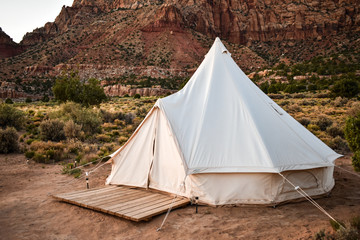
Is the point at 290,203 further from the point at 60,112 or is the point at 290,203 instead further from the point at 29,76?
the point at 29,76

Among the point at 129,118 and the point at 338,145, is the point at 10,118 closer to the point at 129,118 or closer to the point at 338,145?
the point at 129,118

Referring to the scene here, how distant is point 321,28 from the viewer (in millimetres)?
98312

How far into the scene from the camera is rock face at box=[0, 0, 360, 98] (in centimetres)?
7919

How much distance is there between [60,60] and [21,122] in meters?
74.6

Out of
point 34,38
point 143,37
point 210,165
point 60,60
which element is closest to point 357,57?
point 143,37

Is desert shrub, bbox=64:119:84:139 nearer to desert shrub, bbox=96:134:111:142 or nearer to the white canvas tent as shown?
desert shrub, bbox=96:134:111:142

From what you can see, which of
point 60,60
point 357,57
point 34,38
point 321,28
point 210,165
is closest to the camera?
point 210,165

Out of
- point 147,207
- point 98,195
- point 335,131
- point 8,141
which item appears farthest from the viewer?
point 335,131

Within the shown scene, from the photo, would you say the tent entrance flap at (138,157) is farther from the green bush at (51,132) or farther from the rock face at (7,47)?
the rock face at (7,47)

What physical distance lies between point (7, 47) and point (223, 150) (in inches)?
5771

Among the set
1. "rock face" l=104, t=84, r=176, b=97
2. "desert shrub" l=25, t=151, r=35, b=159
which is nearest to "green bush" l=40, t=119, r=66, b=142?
"desert shrub" l=25, t=151, r=35, b=159

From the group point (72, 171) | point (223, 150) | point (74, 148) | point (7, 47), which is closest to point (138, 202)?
point (223, 150)

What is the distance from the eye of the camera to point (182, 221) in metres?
5.89

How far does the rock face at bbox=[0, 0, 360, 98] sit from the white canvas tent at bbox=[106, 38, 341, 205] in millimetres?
68114
